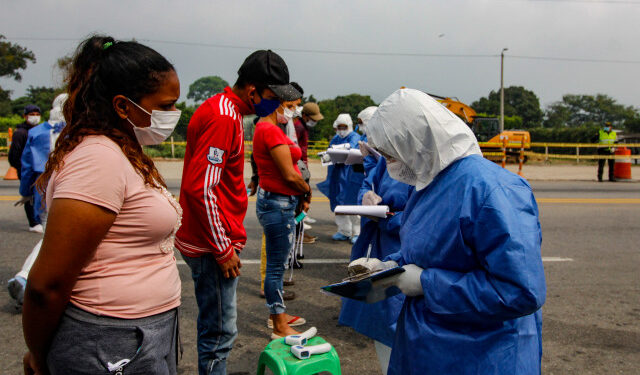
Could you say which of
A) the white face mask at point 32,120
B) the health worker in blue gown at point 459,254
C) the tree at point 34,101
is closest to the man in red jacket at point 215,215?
the health worker in blue gown at point 459,254

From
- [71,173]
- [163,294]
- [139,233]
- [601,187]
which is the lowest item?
[601,187]

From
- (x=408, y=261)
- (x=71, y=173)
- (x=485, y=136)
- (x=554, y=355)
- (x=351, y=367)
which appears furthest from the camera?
(x=485, y=136)

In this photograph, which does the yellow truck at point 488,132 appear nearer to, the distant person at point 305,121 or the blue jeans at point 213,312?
the distant person at point 305,121

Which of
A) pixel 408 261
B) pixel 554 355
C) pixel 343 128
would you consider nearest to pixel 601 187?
pixel 343 128

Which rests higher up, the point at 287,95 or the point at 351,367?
the point at 287,95

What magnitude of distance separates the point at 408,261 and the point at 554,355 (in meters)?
2.53

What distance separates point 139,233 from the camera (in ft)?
5.28

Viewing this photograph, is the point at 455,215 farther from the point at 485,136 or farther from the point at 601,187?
the point at 485,136

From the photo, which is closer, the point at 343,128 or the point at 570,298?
the point at 570,298

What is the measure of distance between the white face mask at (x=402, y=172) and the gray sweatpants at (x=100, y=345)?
3.63 feet

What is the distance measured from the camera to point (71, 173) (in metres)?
1.47

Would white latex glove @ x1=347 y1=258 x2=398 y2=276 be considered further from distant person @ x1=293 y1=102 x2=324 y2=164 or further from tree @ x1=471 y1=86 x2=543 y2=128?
tree @ x1=471 y1=86 x2=543 y2=128

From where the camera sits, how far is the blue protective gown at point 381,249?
9.78 ft

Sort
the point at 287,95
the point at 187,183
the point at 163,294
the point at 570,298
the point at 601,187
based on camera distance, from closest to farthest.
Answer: the point at 163,294 < the point at 187,183 < the point at 287,95 < the point at 570,298 < the point at 601,187
